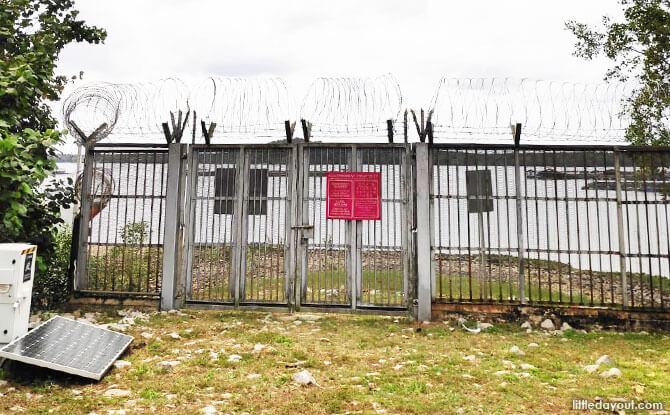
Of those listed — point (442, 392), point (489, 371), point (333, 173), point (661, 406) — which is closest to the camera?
point (661, 406)

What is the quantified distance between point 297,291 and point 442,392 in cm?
299

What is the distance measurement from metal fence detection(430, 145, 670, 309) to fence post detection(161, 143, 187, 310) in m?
3.77

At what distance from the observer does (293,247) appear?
5.91 metres

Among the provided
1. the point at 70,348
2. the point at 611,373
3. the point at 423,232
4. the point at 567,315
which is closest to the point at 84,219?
the point at 70,348

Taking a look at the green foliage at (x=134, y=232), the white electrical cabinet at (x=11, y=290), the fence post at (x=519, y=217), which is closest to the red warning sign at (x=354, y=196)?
the fence post at (x=519, y=217)

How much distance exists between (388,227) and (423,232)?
0.50 meters

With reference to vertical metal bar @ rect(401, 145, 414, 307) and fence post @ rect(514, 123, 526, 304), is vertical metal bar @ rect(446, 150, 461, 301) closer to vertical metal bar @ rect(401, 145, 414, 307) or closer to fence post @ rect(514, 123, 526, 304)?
vertical metal bar @ rect(401, 145, 414, 307)

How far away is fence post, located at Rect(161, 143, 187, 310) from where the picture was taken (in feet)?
19.6

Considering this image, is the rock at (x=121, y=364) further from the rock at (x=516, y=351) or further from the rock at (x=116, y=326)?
the rock at (x=516, y=351)

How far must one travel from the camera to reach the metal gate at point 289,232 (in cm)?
581

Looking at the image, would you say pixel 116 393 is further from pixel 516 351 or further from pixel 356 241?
pixel 516 351

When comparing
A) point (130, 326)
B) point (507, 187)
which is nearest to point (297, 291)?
point (130, 326)

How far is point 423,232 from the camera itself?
5.69m

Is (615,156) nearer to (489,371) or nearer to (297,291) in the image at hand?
(489,371)
